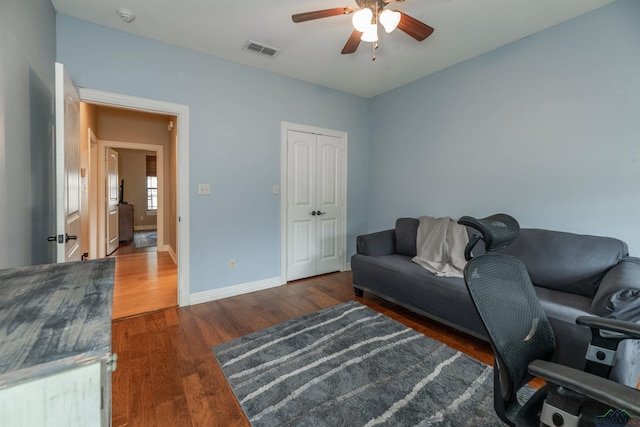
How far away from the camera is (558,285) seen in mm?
2195

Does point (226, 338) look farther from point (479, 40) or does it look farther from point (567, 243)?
point (479, 40)

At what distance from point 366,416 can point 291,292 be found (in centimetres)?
195

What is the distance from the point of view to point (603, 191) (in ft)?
7.35

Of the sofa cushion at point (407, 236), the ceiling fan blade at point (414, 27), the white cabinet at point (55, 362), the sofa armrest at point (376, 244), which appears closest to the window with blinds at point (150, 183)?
the sofa armrest at point (376, 244)

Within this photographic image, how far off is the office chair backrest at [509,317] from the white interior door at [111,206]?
19.2 feet

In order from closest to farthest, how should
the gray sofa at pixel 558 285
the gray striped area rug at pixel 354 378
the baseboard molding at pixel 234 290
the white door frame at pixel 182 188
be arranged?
the gray striped area rug at pixel 354 378 → the gray sofa at pixel 558 285 → the white door frame at pixel 182 188 → the baseboard molding at pixel 234 290

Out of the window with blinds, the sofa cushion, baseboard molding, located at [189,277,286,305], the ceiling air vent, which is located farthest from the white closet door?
the window with blinds

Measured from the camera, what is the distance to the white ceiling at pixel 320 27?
2.18 metres

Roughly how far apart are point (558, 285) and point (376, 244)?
1.64 meters

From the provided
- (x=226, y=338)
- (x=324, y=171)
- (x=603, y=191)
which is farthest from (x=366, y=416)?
(x=324, y=171)

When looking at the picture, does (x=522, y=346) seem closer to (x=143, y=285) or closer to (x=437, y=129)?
(x=437, y=129)

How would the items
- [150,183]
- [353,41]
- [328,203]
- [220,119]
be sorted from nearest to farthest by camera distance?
[353,41]
[220,119]
[328,203]
[150,183]

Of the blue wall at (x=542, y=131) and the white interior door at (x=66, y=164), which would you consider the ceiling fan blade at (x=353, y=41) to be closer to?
the blue wall at (x=542, y=131)

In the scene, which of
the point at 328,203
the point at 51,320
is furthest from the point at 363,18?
the point at 328,203
